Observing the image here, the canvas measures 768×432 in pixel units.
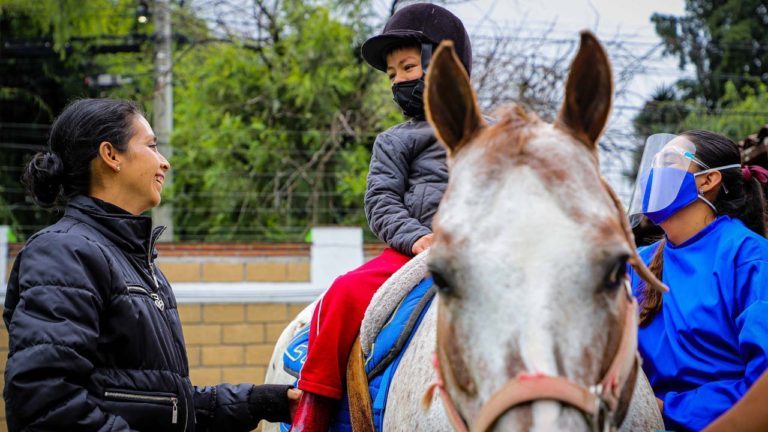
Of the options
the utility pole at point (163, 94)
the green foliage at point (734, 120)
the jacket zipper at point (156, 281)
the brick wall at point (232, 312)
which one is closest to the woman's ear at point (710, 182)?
the jacket zipper at point (156, 281)

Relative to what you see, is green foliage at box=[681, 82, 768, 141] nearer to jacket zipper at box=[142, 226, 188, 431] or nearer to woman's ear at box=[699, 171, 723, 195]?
woman's ear at box=[699, 171, 723, 195]

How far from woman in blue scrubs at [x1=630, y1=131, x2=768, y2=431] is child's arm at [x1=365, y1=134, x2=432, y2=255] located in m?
0.92

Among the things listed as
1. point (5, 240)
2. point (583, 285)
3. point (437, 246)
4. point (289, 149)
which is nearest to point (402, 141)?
point (437, 246)

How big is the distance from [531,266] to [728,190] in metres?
1.71

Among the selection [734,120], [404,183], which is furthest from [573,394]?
[734,120]

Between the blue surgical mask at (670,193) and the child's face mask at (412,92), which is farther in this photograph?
the child's face mask at (412,92)

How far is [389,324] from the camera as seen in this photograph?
2.70 metres

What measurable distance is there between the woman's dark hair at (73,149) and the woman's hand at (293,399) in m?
1.17

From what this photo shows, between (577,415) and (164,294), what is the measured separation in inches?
71.0

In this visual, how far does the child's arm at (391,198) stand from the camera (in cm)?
287

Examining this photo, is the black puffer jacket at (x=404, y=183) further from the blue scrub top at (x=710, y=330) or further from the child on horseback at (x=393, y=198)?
the blue scrub top at (x=710, y=330)

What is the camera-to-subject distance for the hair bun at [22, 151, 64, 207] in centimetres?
275

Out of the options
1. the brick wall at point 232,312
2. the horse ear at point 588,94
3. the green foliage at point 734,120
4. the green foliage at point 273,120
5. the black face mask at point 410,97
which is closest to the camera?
the horse ear at point 588,94

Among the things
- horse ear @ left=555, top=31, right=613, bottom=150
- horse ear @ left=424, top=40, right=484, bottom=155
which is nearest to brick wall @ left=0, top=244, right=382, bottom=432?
horse ear @ left=424, top=40, right=484, bottom=155
